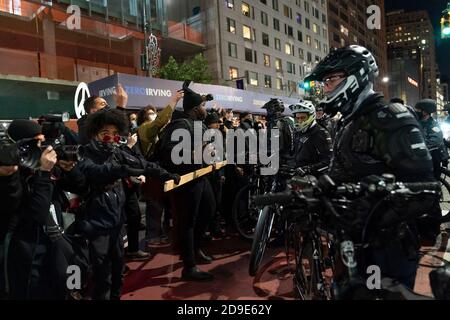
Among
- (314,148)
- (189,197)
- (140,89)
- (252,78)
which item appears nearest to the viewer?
(189,197)

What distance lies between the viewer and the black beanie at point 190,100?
4707 millimetres

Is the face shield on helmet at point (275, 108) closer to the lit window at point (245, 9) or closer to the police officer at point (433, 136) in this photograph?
the police officer at point (433, 136)

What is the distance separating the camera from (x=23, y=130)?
2752mm

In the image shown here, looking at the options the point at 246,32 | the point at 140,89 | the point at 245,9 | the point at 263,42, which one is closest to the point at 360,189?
the point at 140,89

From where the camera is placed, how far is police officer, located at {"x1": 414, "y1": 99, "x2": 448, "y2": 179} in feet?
19.4

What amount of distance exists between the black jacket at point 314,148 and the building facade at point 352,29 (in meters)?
53.2

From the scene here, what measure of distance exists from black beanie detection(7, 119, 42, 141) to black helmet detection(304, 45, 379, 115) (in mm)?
2208

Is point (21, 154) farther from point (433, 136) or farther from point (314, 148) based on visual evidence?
point (433, 136)

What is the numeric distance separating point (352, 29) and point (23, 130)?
87.6 metres

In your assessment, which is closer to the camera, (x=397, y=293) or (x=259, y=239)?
(x=397, y=293)

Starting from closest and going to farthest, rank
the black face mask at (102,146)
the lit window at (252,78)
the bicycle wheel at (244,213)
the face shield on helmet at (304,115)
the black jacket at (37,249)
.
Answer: the black jacket at (37,249) → the black face mask at (102,146) → the face shield on helmet at (304,115) → the bicycle wheel at (244,213) → the lit window at (252,78)

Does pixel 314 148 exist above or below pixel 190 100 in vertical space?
below

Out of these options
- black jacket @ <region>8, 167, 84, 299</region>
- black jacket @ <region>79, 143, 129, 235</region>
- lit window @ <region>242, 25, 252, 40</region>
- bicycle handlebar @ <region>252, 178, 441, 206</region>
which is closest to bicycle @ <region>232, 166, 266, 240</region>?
black jacket @ <region>79, 143, 129, 235</region>

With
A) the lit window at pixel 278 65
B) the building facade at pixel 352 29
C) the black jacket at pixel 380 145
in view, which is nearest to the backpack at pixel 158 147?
the black jacket at pixel 380 145
